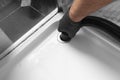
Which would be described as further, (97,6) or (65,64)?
(65,64)

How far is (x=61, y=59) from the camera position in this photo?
0.99 metres

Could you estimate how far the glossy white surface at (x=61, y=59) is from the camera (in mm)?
948

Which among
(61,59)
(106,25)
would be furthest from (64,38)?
(106,25)

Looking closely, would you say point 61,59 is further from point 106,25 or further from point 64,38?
point 106,25

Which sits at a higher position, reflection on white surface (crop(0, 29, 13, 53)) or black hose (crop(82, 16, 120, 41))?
black hose (crop(82, 16, 120, 41))

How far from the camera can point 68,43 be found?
3.36ft

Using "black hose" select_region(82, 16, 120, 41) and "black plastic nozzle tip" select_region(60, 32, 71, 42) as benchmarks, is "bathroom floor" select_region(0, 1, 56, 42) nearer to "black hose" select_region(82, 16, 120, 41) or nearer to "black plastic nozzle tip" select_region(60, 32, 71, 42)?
"black plastic nozzle tip" select_region(60, 32, 71, 42)

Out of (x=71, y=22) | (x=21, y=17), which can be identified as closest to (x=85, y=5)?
(x=71, y=22)

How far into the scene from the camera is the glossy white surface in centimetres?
95

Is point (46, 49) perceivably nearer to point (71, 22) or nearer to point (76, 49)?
point (76, 49)

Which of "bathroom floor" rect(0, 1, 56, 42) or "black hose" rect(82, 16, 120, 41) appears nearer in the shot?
"black hose" rect(82, 16, 120, 41)

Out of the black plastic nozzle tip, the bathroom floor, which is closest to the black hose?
the black plastic nozzle tip

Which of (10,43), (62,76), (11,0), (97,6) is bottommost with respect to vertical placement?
(62,76)

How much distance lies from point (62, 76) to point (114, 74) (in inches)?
10.7
